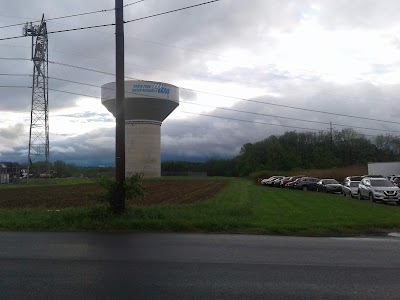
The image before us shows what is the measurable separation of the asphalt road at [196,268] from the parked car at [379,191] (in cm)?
1640

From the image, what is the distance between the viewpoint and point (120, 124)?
54.3ft

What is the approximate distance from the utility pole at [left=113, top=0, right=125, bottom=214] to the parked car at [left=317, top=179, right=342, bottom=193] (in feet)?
100

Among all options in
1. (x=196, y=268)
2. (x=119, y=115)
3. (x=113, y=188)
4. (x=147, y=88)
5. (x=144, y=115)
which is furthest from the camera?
(x=144, y=115)

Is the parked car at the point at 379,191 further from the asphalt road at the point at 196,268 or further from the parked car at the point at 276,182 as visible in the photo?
the parked car at the point at 276,182

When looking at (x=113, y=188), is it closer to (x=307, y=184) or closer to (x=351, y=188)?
(x=351, y=188)

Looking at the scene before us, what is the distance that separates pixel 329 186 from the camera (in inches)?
1686

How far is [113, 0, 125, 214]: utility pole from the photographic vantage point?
16141 millimetres

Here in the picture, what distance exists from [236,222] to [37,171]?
8677cm

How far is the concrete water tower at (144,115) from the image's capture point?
76562mm

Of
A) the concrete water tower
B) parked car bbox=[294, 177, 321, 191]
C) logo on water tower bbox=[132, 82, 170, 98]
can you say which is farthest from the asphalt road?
logo on water tower bbox=[132, 82, 170, 98]

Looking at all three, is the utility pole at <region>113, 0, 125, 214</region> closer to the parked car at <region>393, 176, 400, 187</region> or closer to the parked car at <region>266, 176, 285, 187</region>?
the parked car at <region>393, 176, 400, 187</region>

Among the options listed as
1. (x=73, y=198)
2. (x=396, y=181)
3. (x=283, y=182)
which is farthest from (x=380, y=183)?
(x=283, y=182)

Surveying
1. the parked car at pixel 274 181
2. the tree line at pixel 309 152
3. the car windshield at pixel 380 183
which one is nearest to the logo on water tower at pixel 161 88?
the parked car at pixel 274 181

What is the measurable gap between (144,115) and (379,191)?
189 feet
